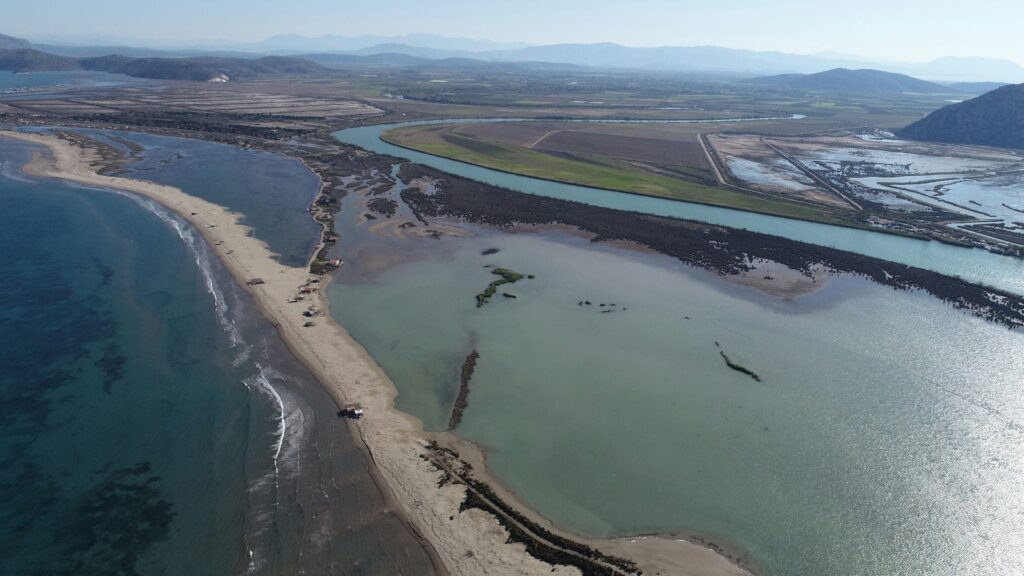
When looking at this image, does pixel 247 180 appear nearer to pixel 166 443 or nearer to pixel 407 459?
Answer: pixel 166 443

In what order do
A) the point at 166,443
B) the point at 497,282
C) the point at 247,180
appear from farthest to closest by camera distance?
the point at 247,180 → the point at 497,282 → the point at 166,443

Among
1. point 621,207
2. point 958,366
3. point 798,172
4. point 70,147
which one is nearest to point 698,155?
point 798,172

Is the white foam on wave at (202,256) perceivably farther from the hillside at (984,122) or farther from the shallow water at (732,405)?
the hillside at (984,122)

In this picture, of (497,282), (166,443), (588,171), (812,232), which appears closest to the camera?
(166,443)

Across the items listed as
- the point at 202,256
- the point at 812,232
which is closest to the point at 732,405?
the point at 812,232

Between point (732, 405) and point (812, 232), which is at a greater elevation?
point (812, 232)

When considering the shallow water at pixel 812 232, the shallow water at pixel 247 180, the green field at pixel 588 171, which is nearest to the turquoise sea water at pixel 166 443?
the shallow water at pixel 247 180
